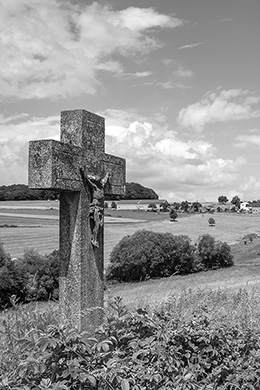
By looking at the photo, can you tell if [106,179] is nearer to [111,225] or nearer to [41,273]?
[41,273]

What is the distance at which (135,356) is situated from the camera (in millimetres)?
3730

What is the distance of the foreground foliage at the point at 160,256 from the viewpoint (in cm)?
4000

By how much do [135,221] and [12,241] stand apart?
65.0 ft

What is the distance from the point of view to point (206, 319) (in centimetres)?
484

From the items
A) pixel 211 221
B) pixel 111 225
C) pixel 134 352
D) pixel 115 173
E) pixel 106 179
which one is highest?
pixel 115 173

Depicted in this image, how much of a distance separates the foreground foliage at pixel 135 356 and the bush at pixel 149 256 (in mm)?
34600

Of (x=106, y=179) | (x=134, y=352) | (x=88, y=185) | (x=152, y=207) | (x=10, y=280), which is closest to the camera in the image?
(x=134, y=352)

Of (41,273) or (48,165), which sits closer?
(48,165)

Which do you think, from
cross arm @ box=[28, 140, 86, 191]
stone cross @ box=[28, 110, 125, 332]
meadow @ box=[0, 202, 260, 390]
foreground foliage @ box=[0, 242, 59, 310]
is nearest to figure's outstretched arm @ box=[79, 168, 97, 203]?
stone cross @ box=[28, 110, 125, 332]

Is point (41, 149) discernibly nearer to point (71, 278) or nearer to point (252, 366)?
point (71, 278)

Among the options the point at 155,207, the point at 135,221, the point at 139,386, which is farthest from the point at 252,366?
the point at 155,207

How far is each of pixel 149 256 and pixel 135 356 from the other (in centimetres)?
3750

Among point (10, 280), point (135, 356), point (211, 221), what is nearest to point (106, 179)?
point (135, 356)

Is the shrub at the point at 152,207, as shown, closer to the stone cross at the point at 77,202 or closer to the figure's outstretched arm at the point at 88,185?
the stone cross at the point at 77,202
